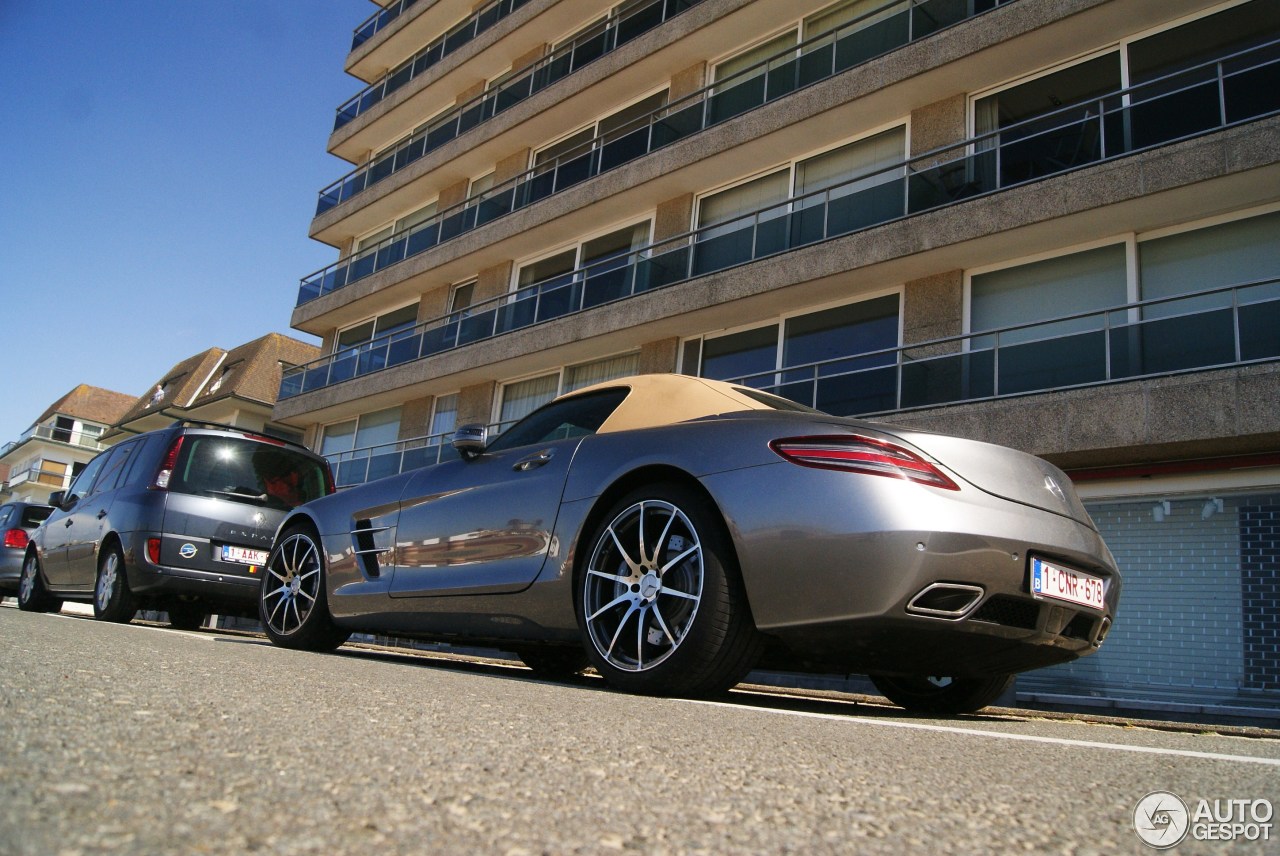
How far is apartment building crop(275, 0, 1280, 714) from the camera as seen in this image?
10477 mm

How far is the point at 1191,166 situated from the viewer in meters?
11.2

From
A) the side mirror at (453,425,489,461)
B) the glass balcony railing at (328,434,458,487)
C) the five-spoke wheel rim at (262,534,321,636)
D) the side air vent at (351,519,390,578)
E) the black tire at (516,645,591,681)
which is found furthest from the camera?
the glass balcony railing at (328,434,458,487)

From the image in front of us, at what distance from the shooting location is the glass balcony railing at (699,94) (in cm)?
1527

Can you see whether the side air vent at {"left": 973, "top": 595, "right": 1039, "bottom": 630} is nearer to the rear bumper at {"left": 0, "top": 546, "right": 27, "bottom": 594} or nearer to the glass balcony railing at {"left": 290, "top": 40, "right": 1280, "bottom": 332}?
the glass balcony railing at {"left": 290, "top": 40, "right": 1280, "bottom": 332}

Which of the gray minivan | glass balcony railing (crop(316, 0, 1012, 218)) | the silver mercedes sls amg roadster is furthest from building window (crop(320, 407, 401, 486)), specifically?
the silver mercedes sls amg roadster

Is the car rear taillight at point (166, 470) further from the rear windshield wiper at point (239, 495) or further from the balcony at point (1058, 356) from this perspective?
the balcony at point (1058, 356)

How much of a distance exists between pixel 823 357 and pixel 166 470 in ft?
31.8

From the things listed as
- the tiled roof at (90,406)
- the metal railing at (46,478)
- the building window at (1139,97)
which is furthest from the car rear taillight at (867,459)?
the tiled roof at (90,406)

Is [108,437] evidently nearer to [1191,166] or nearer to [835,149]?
[835,149]

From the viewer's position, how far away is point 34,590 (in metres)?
10.4

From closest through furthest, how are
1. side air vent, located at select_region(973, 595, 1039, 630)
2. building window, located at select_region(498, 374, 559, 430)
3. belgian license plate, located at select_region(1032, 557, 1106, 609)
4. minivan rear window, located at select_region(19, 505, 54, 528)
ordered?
side air vent, located at select_region(973, 595, 1039, 630)
belgian license plate, located at select_region(1032, 557, 1106, 609)
minivan rear window, located at select_region(19, 505, 54, 528)
building window, located at select_region(498, 374, 559, 430)

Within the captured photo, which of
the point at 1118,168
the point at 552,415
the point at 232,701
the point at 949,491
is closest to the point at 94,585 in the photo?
the point at 552,415

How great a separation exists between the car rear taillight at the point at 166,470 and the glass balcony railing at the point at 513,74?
14.9 meters

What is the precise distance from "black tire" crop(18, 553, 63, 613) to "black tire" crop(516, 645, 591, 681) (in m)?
6.88
